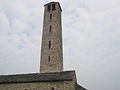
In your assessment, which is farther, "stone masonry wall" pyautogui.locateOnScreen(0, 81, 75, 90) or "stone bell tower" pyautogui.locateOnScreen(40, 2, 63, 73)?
"stone bell tower" pyautogui.locateOnScreen(40, 2, 63, 73)

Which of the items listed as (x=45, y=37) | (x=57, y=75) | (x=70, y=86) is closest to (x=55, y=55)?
(x=45, y=37)

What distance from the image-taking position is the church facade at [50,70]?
2406 cm

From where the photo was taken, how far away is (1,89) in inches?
1030

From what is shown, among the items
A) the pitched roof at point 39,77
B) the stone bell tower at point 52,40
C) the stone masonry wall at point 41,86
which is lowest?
the stone masonry wall at point 41,86

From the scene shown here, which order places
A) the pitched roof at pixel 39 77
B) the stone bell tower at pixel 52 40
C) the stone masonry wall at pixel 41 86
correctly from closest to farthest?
the stone masonry wall at pixel 41 86, the pitched roof at pixel 39 77, the stone bell tower at pixel 52 40

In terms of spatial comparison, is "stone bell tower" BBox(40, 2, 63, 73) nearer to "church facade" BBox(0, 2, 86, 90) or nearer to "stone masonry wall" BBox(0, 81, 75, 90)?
"church facade" BBox(0, 2, 86, 90)

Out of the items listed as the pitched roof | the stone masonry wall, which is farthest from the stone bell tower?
the stone masonry wall

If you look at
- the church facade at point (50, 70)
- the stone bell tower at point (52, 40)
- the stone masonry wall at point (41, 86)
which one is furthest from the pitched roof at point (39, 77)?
the stone bell tower at point (52, 40)

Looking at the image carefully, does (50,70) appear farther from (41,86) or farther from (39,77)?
(41,86)

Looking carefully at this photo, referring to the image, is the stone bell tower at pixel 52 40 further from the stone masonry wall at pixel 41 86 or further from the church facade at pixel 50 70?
the stone masonry wall at pixel 41 86

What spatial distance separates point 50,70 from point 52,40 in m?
5.14

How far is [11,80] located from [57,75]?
6.44 metres

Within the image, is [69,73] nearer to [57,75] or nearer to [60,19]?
[57,75]

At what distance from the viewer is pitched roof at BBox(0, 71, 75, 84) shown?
24044mm
